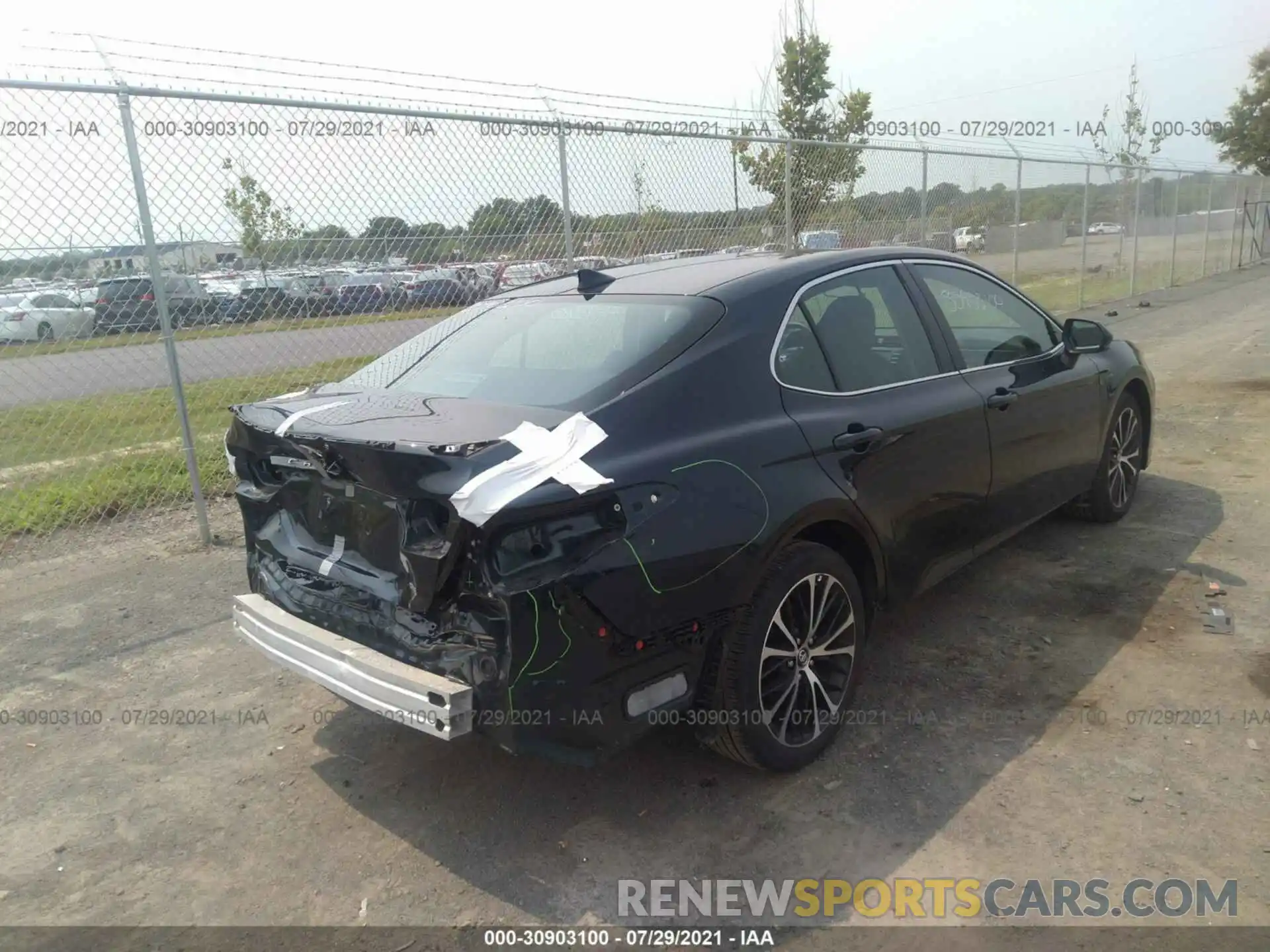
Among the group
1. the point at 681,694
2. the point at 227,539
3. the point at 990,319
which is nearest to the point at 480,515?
the point at 681,694

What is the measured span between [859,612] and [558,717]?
4.35ft

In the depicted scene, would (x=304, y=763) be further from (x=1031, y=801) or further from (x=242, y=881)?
(x=1031, y=801)

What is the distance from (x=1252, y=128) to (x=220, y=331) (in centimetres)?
4861

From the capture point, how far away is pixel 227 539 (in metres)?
5.77

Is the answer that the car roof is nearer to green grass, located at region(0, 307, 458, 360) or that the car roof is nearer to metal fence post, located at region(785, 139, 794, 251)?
green grass, located at region(0, 307, 458, 360)

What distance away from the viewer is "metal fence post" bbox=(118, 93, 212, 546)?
4898 mm

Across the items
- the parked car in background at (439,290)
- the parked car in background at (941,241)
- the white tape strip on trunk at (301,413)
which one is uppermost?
the parked car in background at (941,241)

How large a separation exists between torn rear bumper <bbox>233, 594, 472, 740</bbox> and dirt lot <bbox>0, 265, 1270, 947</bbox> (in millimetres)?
541

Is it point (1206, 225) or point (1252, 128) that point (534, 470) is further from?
point (1252, 128)

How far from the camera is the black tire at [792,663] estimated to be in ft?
9.36

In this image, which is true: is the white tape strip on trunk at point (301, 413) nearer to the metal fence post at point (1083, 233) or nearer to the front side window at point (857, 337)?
the front side window at point (857, 337)

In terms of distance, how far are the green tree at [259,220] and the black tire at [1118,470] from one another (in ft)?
16.2

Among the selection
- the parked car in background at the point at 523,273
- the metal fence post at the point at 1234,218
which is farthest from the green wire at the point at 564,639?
the metal fence post at the point at 1234,218

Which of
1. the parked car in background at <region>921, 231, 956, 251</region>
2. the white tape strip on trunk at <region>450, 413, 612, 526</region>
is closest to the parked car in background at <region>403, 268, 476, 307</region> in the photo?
the white tape strip on trunk at <region>450, 413, 612, 526</region>
